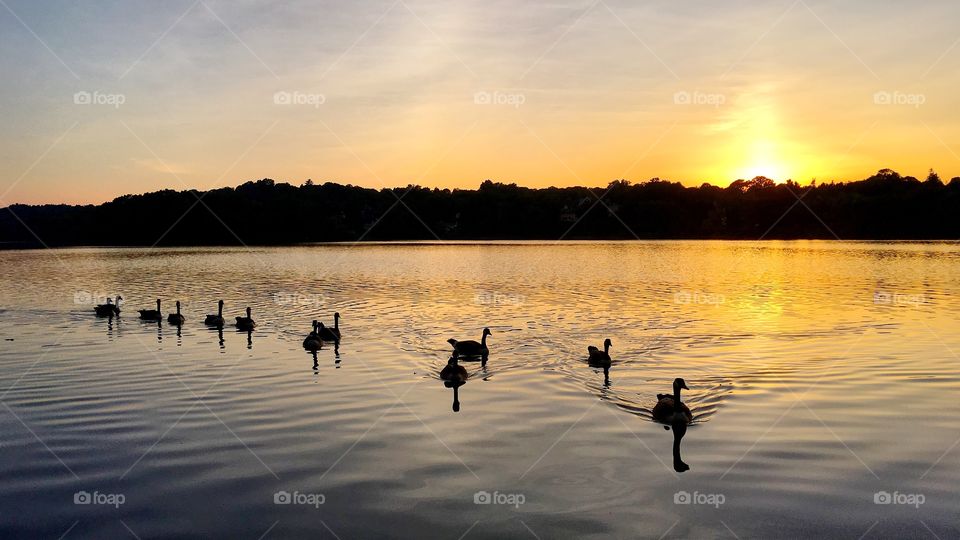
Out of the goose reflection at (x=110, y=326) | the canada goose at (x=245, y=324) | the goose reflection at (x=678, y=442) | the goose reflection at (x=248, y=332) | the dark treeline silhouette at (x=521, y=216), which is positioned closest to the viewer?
the goose reflection at (x=678, y=442)

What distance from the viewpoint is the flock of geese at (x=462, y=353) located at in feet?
51.2

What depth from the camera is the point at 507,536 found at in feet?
32.9

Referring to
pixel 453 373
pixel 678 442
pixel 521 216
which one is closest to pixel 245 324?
pixel 453 373

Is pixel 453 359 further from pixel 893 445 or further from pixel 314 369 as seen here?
pixel 893 445

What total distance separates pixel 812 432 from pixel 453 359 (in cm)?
929

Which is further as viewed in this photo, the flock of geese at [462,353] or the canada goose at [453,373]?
the canada goose at [453,373]

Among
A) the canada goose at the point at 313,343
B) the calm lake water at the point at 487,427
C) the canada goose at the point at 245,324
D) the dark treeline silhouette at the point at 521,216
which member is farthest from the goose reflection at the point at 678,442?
the dark treeline silhouette at the point at 521,216

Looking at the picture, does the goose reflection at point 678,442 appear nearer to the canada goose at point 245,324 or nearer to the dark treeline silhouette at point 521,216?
the canada goose at point 245,324

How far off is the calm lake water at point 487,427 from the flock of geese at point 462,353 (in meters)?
0.37

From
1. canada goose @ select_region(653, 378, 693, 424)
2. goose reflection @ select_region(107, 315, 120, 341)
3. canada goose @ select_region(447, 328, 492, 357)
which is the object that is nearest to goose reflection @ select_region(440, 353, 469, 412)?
canada goose @ select_region(447, 328, 492, 357)

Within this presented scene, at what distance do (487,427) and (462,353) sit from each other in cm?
837

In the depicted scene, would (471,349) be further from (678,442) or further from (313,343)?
(678,442)

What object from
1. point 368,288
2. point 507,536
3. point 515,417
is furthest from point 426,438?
point 368,288

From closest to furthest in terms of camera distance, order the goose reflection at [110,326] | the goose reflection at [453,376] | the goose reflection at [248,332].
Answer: the goose reflection at [453,376] → the goose reflection at [248,332] → the goose reflection at [110,326]
